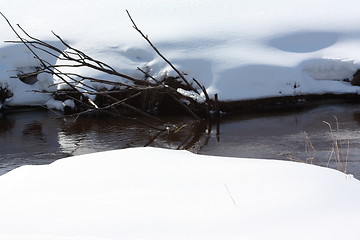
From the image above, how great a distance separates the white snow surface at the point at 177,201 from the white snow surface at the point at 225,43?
5.18 metres

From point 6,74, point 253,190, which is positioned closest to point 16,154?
point 6,74

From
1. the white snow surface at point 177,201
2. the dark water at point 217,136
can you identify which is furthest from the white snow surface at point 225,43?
the white snow surface at point 177,201

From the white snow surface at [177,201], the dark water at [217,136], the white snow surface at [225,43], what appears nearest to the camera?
the white snow surface at [177,201]

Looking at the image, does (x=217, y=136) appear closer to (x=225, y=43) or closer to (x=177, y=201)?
(x=225, y=43)

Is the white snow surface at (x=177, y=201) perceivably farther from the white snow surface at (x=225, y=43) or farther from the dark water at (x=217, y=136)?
the white snow surface at (x=225, y=43)

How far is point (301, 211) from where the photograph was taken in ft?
8.02

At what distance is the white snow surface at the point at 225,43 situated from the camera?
866 cm

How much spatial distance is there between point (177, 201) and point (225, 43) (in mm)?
7098

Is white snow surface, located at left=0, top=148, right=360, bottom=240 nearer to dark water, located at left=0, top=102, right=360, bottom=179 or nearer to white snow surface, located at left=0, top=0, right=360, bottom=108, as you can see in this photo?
dark water, located at left=0, top=102, right=360, bottom=179

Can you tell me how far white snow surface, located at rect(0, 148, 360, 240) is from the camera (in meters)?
2.27

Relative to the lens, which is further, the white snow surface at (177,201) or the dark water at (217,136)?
the dark water at (217,136)

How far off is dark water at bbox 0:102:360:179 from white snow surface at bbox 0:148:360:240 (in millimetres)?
2268

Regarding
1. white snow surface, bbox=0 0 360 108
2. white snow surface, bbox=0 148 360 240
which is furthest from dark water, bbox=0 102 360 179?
white snow surface, bbox=0 148 360 240

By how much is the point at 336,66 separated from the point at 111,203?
6.91 meters
